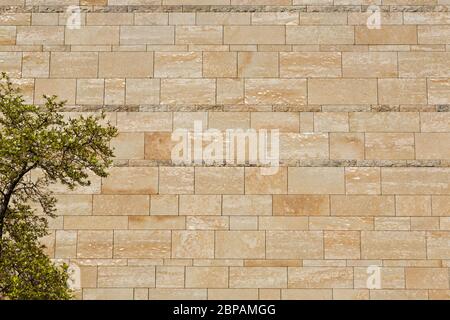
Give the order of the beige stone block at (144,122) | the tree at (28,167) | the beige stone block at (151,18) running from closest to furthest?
the tree at (28,167)
the beige stone block at (144,122)
the beige stone block at (151,18)

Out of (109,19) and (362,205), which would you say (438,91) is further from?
(109,19)

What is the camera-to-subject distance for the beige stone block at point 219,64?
1436 centimetres

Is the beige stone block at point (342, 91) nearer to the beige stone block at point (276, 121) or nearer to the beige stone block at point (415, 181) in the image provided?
the beige stone block at point (276, 121)

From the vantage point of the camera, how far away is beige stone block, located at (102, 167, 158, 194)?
45.8 ft

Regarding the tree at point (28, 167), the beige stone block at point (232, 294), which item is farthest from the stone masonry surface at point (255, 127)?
the tree at point (28, 167)

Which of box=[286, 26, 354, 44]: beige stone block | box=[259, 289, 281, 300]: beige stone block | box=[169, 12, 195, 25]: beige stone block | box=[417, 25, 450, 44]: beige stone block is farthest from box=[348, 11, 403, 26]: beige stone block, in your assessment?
box=[259, 289, 281, 300]: beige stone block

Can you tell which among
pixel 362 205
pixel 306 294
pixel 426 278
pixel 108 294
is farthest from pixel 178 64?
pixel 426 278

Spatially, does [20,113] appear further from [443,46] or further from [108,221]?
[443,46]

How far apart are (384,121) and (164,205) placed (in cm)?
583

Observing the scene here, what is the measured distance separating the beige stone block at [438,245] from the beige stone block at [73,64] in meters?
9.26

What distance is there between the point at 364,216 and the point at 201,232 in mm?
3974

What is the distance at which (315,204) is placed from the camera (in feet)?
45.3

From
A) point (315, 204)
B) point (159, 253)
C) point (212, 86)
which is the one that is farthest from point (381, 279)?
point (212, 86)

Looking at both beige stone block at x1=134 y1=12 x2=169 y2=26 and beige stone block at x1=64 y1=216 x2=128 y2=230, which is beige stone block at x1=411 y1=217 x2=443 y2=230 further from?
beige stone block at x1=134 y1=12 x2=169 y2=26
